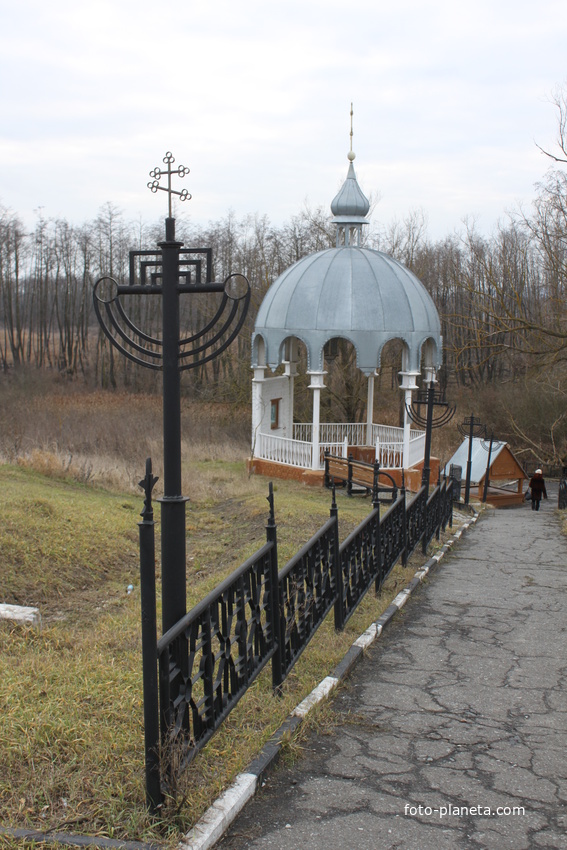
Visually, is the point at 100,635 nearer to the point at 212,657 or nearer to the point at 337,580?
the point at 337,580

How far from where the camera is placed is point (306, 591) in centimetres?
511

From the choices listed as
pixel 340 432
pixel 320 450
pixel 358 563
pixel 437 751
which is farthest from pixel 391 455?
pixel 437 751

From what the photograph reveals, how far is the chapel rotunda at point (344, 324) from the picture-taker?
16859 mm

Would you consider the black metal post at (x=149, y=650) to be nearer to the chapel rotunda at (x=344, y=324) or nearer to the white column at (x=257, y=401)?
the chapel rotunda at (x=344, y=324)

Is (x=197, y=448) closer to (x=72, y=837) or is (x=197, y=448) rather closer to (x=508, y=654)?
(x=508, y=654)

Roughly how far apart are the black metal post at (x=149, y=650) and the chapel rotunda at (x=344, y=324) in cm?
1375

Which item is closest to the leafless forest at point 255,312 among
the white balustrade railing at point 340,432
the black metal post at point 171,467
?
the white balustrade railing at point 340,432

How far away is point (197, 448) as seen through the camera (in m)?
21.1

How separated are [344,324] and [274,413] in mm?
3744

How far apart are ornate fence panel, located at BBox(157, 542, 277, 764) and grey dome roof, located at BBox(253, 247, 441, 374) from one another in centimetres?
1276

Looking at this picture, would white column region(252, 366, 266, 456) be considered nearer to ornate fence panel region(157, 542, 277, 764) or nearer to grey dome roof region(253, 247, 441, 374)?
grey dome roof region(253, 247, 441, 374)

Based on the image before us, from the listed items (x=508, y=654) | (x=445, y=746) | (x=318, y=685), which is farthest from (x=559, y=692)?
(x=318, y=685)

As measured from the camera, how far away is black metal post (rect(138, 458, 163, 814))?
114 inches

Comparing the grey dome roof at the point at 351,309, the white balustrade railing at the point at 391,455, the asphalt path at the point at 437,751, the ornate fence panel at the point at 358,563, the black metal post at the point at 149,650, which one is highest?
the grey dome roof at the point at 351,309
